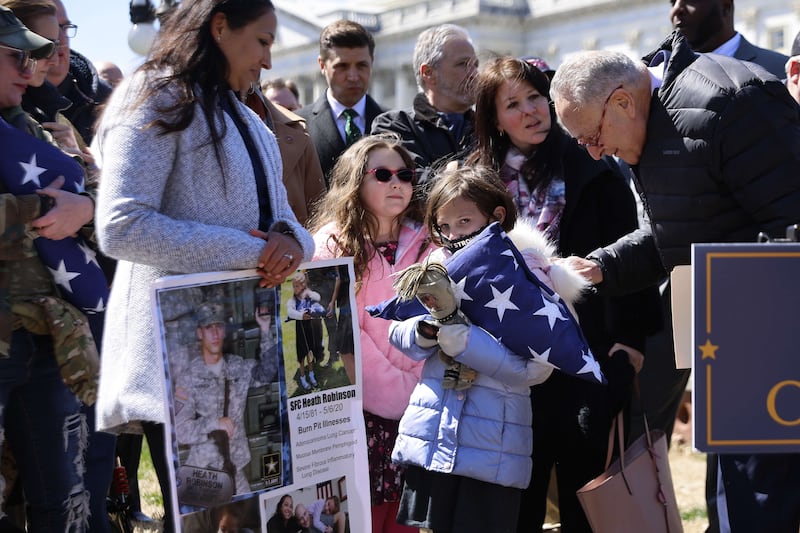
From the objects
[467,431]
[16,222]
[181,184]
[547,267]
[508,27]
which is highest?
[508,27]

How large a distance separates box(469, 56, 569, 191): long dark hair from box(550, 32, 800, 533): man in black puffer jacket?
0.74 m

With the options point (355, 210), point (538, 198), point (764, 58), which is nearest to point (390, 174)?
point (355, 210)

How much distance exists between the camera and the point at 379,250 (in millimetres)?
4379

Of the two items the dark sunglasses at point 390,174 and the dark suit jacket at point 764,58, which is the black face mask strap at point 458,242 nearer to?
the dark sunglasses at point 390,174

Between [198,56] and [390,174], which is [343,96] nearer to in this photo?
[390,174]

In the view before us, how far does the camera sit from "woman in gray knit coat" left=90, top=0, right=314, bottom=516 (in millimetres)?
3016

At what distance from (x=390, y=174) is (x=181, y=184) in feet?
4.68

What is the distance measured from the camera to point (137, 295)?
10.2 feet

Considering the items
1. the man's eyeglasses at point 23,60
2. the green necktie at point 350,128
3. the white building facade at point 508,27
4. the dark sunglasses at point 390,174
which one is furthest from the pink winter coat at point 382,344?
the white building facade at point 508,27

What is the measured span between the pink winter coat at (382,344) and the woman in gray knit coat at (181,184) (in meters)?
0.99

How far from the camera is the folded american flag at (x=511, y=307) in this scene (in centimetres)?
369

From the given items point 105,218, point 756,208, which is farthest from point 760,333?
point 105,218

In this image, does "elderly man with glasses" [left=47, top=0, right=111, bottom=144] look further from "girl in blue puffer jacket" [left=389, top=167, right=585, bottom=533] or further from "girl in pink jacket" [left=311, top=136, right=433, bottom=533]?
"girl in blue puffer jacket" [left=389, top=167, right=585, bottom=533]

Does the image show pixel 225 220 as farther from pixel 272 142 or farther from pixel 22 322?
pixel 22 322
